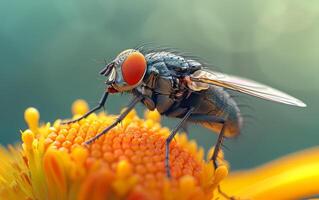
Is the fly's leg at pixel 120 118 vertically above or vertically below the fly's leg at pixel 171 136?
above

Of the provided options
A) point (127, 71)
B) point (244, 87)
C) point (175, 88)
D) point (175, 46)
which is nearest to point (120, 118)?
point (127, 71)

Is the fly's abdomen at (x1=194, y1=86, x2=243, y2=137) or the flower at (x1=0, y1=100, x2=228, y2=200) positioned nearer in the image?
the flower at (x1=0, y1=100, x2=228, y2=200)

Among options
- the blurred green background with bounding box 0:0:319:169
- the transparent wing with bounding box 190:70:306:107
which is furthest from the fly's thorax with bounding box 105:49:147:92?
the blurred green background with bounding box 0:0:319:169

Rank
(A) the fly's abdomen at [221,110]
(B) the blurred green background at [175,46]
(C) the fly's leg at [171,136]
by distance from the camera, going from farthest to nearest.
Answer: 1. (B) the blurred green background at [175,46]
2. (A) the fly's abdomen at [221,110]
3. (C) the fly's leg at [171,136]

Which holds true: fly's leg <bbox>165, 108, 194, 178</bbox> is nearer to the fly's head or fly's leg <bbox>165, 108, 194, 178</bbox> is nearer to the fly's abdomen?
the fly's abdomen

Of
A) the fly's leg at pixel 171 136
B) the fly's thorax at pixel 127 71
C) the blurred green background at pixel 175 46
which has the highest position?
the fly's thorax at pixel 127 71

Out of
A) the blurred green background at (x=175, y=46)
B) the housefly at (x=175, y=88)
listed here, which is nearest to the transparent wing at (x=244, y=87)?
the housefly at (x=175, y=88)

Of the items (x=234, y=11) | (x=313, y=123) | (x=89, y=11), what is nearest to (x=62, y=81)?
(x=89, y=11)

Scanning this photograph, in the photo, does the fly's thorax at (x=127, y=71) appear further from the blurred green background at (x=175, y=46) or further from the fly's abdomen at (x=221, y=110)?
the blurred green background at (x=175, y=46)
